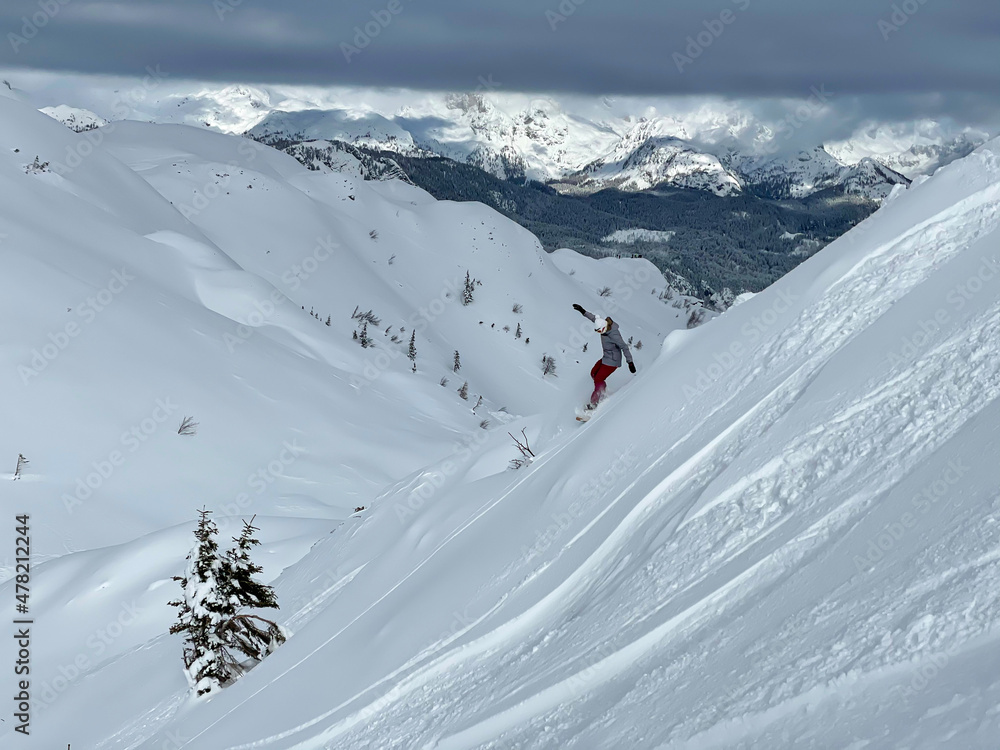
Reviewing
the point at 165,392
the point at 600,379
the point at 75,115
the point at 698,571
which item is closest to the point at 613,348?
the point at 600,379

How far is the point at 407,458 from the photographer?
1590cm

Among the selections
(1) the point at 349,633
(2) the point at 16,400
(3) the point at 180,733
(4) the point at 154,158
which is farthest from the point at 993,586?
(4) the point at 154,158

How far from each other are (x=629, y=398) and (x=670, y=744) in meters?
3.88

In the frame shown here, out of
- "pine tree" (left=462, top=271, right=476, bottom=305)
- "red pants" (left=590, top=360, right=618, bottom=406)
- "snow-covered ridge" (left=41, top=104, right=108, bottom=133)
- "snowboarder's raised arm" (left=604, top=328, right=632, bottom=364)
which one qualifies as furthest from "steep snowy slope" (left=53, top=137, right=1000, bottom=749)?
"snow-covered ridge" (left=41, top=104, right=108, bottom=133)

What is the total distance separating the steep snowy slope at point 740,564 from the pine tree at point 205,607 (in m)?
0.49

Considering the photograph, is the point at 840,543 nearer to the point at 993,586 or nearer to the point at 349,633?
the point at 993,586

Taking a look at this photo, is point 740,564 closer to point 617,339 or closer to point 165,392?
point 617,339

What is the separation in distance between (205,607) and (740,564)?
5.50m

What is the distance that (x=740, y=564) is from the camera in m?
3.08

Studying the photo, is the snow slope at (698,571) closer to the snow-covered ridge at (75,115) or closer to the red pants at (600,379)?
the red pants at (600,379)

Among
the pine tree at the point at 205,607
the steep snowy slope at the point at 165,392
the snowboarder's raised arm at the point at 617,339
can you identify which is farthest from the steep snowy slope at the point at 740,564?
the steep snowy slope at the point at 165,392

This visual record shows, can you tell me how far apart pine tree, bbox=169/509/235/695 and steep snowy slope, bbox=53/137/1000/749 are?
1.60 feet

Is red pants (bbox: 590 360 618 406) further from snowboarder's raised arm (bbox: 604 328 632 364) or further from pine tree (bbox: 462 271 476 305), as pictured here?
pine tree (bbox: 462 271 476 305)

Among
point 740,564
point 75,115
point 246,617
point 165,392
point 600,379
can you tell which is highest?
point 75,115
